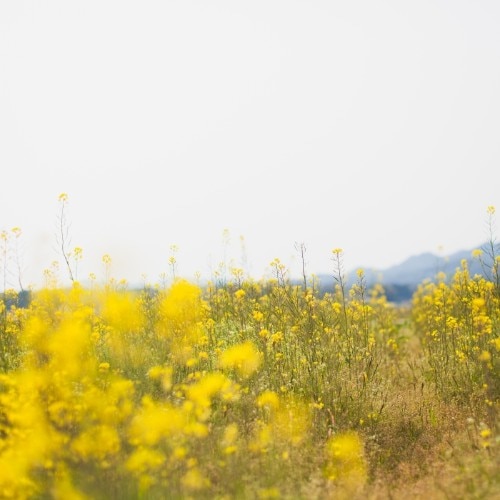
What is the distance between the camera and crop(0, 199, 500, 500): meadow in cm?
404

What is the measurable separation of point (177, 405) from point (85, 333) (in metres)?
Result: 1.13

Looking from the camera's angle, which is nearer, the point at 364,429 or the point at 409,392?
the point at 364,429

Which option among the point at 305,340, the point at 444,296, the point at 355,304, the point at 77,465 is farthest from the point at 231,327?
the point at 77,465

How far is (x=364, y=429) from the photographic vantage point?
18.9 ft

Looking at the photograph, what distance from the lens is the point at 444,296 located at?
9.10m

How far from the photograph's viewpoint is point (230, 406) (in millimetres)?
5398

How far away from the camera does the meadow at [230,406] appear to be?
4043mm

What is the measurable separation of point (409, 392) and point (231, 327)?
2918 millimetres

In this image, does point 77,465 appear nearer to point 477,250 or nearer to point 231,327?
point 231,327

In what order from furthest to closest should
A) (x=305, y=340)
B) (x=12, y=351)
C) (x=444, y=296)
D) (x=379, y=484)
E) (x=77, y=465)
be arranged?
1. (x=444, y=296)
2. (x=305, y=340)
3. (x=12, y=351)
4. (x=379, y=484)
5. (x=77, y=465)

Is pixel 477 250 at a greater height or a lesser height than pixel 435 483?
greater

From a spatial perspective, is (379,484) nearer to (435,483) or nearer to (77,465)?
(435,483)

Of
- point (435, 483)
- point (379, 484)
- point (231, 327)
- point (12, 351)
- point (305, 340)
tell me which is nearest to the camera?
point (435, 483)

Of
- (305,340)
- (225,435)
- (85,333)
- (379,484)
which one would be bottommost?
(379,484)
